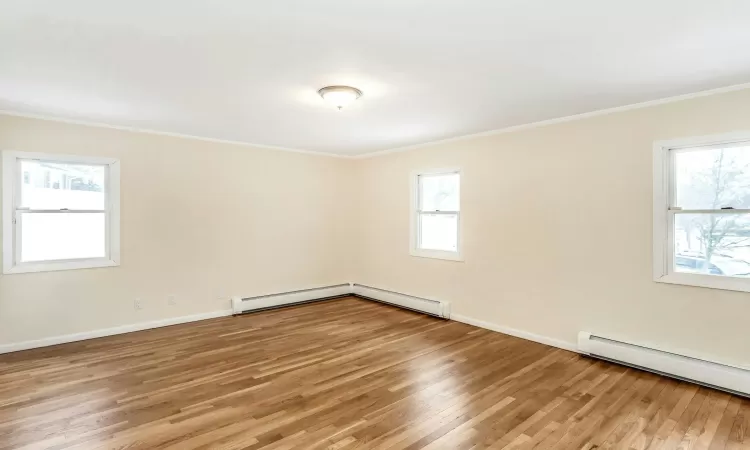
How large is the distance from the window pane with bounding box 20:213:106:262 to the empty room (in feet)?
0.07

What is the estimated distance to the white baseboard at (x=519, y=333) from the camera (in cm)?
411

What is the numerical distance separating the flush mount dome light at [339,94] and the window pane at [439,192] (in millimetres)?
2518

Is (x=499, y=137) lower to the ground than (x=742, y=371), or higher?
higher

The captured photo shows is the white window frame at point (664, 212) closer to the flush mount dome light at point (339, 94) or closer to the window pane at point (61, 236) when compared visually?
the flush mount dome light at point (339, 94)

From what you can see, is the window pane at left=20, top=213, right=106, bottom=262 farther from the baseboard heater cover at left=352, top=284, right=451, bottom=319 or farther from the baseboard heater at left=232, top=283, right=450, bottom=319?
the baseboard heater cover at left=352, top=284, right=451, bottom=319

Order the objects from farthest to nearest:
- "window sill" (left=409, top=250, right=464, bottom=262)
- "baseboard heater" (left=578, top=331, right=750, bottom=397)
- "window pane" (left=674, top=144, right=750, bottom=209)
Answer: "window sill" (left=409, top=250, right=464, bottom=262) → "window pane" (left=674, top=144, right=750, bottom=209) → "baseboard heater" (left=578, top=331, right=750, bottom=397)

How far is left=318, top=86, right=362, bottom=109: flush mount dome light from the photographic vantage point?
10.1 ft

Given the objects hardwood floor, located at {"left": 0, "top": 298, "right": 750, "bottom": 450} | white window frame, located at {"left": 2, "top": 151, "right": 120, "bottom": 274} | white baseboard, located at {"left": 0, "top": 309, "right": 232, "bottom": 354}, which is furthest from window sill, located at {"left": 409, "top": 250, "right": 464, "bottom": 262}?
white window frame, located at {"left": 2, "top": 151, "right": 120, "bottom": 274}

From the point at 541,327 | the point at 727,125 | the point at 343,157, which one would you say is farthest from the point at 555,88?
the point at 343,157

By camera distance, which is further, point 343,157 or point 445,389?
point 343,157

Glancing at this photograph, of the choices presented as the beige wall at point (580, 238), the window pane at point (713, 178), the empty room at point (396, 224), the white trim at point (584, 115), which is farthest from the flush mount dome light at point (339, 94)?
the window pane at point (713, 178)

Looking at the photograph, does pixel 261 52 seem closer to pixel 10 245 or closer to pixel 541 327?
pixel 10 245

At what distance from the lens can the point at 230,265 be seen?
17.9 feet

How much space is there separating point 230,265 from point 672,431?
491 cm
